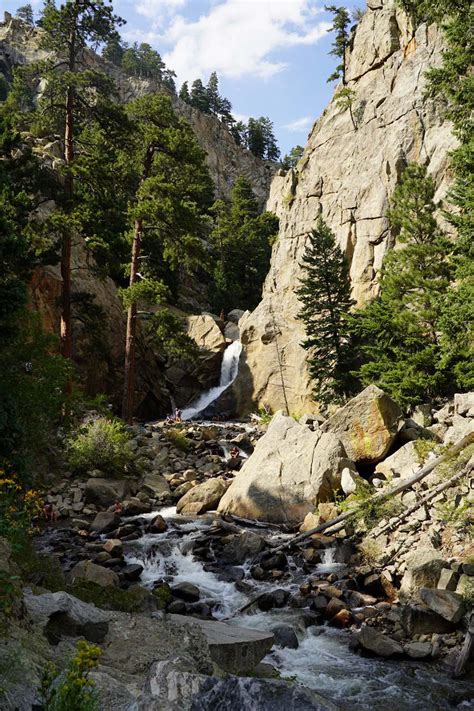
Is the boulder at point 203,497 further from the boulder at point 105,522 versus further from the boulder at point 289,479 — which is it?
the boulder at point 105,522

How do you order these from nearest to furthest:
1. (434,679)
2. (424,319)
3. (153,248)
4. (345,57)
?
(434,679) < (424,319) < (153,248) < (345,57)

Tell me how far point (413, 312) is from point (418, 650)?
17402 mm

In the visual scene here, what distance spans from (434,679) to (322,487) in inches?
287

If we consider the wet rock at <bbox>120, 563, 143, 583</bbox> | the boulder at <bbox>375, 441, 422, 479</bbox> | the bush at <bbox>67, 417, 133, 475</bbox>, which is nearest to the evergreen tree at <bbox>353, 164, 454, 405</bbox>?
the boulder at <bbox>375, 441, 422, 479</bbox>

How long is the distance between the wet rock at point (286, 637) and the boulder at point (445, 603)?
2.55 metres

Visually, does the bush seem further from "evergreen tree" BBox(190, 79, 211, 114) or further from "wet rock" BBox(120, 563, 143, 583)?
"evergreen tree" BBox(190, 79, 211, 114)

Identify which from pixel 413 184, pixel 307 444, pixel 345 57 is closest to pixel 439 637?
pixel 307 444

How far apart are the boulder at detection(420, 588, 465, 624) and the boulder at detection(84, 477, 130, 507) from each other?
416 inches

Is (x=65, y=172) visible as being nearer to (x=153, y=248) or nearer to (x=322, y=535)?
(x=322, y=535)

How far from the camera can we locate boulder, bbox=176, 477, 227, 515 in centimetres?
1641

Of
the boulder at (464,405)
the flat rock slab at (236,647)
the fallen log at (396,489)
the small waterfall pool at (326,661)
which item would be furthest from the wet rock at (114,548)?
the boulder at (464,405)

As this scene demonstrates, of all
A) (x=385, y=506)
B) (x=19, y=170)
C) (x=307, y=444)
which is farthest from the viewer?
(x=19, y=170)

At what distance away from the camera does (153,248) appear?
43.0 metres

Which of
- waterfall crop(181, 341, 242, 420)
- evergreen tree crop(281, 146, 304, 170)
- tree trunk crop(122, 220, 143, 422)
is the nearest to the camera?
tree trunk crop(122, 220, 143, 422)
